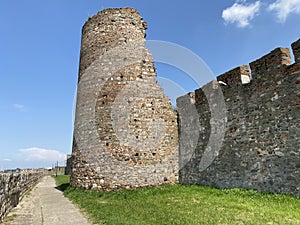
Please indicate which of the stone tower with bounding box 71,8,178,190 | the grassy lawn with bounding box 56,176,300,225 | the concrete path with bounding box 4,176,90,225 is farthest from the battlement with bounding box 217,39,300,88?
the concrete path with bounding box 4,176,90,225

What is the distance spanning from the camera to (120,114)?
1043 centimetres

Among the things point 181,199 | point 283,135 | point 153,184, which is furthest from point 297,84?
point 153,184

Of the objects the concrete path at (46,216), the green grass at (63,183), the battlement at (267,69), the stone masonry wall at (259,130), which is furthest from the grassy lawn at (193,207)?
the green grass at (63,183)

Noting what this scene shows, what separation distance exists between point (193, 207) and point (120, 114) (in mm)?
5129

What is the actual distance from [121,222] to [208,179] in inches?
212

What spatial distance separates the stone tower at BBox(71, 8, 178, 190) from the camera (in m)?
10.1

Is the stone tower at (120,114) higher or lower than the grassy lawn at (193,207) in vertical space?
higher

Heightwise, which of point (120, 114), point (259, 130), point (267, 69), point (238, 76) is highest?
point (238, 76)

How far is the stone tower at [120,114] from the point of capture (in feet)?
33.1

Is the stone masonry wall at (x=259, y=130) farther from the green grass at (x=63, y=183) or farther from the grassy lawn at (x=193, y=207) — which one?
the green grass at (x=63, y=183)

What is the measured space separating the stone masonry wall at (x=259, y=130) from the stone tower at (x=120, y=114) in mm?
1685

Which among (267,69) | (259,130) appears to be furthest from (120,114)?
(267,69)

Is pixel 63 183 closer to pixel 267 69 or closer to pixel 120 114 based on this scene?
pixel 120 114

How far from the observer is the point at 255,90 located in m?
8.37
